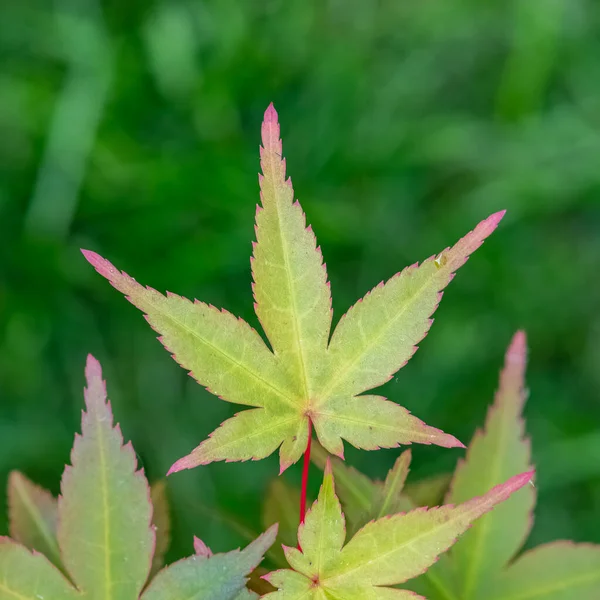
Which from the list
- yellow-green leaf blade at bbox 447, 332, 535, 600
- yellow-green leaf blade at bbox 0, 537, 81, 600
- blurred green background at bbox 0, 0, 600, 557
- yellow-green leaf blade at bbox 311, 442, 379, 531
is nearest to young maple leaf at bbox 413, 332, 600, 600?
yellow-green leaf blade at bbox 447, 332, 535, 600

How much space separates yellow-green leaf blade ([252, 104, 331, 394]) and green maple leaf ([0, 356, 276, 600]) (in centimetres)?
18

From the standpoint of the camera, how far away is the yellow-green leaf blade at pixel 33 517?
2.53ft

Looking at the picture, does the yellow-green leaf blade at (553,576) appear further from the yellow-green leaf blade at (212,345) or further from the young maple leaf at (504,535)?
the yellow-green leaf blade at (212,345)

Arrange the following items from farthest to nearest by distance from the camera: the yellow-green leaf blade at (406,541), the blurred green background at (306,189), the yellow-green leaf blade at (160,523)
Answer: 1. the blurred green background at (306,189)
2. the yellow-green leaf blade at (160,523)
3. the yellow-green leaf blade at (406,541)

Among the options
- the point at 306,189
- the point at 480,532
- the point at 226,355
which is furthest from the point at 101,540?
the point at 306,189

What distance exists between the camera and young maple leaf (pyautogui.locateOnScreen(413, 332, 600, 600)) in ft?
2.59

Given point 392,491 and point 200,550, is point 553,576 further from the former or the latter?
point 200,550

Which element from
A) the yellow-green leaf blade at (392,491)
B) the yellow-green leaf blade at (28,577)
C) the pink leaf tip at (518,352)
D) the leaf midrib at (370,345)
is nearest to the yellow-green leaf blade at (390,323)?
the leaf midrib at (370,345)

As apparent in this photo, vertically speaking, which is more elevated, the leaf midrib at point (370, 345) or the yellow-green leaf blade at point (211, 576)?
the leaf midrib at point (370, 345)

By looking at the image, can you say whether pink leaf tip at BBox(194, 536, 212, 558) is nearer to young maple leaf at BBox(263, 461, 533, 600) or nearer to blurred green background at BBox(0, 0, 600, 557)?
young maple leaf at BBox(263, 461, 533, 600)

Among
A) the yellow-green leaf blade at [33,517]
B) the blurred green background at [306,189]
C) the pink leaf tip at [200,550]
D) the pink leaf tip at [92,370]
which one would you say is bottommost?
the pink leaf tip at [200,550]

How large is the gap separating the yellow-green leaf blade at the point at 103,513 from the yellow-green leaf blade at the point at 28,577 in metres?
0.02

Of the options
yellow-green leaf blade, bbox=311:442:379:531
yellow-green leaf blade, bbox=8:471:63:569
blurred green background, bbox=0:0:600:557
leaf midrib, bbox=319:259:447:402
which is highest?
blurred green background, bbox=0:0:600:557

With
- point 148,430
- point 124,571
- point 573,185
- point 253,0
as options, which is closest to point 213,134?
point 253,0
